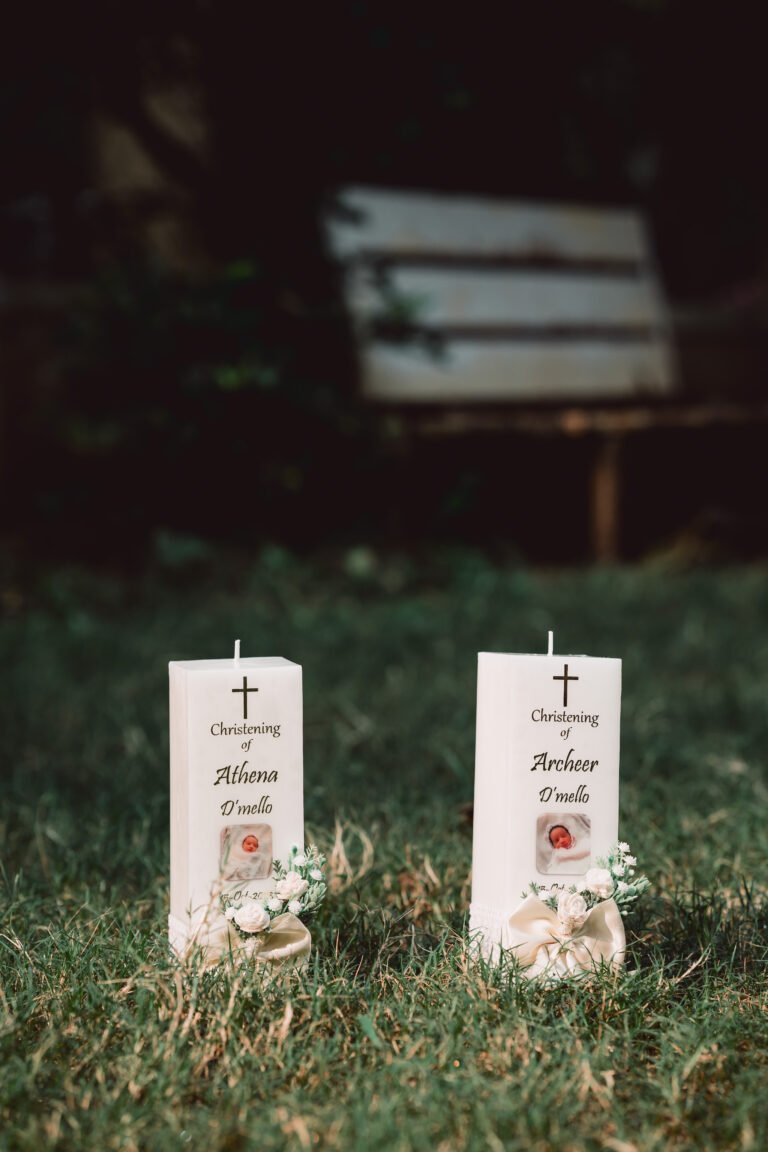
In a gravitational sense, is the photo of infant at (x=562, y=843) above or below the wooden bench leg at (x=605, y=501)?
below

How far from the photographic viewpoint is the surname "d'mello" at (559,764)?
137 cm

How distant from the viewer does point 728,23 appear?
18.6 feet

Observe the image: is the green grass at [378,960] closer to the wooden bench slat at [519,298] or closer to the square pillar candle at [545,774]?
the square pillar candle at [545,774]

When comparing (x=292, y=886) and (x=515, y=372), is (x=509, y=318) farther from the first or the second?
(x=292, y=886)

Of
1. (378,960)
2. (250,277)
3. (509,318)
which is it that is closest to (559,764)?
(378,960)

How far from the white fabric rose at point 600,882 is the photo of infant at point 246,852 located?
35cm

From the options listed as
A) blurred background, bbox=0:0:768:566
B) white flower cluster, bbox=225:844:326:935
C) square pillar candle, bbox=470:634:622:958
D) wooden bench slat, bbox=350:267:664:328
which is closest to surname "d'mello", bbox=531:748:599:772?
square pillar candle, bbox=470:634:622:958

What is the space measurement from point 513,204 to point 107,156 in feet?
5.14

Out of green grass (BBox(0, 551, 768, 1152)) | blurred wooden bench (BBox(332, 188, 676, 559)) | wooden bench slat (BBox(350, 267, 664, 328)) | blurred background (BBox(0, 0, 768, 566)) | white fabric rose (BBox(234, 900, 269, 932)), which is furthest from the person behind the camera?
wooden bench slat (BBox(350, 267, 664, 328))

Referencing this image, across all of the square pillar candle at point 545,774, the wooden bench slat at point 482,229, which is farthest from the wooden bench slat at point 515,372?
the square pillar candle at point 545,774

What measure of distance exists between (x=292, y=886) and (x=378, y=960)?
13cm

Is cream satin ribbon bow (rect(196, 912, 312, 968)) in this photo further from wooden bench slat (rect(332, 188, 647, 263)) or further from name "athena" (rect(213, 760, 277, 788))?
wooden bench slat (rect(332, 188, 647, 263))

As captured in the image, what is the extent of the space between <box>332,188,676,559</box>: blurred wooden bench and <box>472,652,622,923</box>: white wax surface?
2.83 meters

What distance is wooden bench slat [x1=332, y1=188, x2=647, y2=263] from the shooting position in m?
4.42
